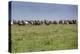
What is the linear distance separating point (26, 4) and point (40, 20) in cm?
27

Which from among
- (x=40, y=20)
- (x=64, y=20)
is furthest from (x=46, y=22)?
(x=64, y=20)

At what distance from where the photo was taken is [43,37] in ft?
7.27

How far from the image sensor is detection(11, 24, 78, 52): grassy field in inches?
83.0

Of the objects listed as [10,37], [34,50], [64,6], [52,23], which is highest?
[64,6]

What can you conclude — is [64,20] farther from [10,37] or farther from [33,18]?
[10,37]

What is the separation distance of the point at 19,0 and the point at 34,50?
0.65 metres

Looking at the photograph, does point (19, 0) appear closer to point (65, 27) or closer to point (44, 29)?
point (44, 29)

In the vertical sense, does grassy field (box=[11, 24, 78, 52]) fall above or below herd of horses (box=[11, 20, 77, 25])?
below

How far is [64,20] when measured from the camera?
7.55 feet

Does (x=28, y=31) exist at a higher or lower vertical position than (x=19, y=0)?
lower

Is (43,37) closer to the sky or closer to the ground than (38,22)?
closer to the ground

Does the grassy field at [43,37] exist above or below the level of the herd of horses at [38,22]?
below

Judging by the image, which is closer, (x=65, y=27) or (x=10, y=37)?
(x=10, y=37)

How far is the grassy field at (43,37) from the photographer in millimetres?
2107
